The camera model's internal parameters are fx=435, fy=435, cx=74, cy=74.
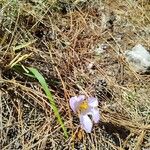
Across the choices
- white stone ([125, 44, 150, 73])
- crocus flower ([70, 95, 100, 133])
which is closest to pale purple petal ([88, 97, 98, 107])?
crocus flower ([70, 95, 100, 133])

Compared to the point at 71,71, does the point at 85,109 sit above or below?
below

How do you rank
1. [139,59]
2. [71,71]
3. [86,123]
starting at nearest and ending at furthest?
[86,123] → [71,71] → [139,59]

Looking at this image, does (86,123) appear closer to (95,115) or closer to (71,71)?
(95,115)

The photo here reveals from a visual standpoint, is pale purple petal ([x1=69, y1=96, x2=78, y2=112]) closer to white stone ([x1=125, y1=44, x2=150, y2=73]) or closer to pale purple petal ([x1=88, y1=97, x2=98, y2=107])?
pale purple petal ([x1=88, y1=97, x2=98, y2=107])

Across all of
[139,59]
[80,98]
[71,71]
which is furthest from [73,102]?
[139,59]

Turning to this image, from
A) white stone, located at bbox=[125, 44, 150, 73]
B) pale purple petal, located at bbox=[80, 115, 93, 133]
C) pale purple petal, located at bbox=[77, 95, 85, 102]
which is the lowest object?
pale purple petal, located at bbox=[80, 115, 93, 133]

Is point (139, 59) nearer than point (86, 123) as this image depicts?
No

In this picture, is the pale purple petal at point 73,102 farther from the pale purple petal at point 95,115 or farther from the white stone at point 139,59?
the white stone at point 139,59

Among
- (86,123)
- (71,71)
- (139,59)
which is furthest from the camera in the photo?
(139,59)
